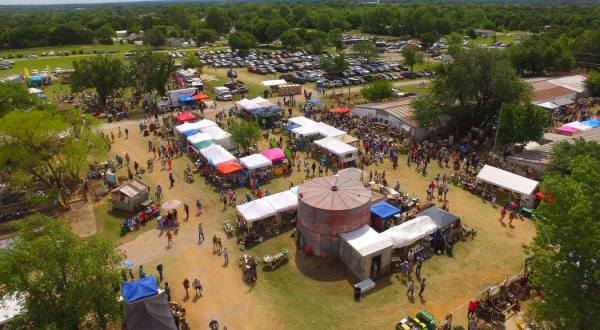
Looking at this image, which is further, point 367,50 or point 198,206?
point 367,50

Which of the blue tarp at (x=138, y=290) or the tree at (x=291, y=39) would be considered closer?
the blue tarp at (x=138, y=290)

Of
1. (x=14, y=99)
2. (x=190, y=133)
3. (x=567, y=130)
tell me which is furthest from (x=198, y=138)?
(x=567, y=130)

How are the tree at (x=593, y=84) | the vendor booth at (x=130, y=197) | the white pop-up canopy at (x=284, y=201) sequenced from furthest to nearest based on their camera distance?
the tree at (x=593, y=84), the vendor booth at (x=130, y=197), the white pop-up canopy at (x=284, y=201)

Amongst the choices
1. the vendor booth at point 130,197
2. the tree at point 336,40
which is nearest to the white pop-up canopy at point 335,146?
the vendor booth at point 130,197

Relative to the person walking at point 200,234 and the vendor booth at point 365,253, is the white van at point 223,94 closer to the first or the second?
the person walking at point 200,234

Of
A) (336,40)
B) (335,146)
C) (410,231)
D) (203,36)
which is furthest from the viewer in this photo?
(203,36)

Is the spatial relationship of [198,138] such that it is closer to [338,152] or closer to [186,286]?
[338,152]

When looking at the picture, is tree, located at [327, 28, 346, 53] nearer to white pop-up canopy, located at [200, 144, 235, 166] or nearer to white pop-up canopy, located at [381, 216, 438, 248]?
white pop-up canopy, located at [200, 144, 235, 166]
